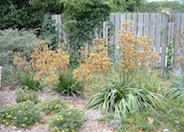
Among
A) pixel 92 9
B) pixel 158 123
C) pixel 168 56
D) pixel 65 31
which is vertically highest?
pixel 92 9

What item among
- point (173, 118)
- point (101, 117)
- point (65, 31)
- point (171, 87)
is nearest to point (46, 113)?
point (101, 117)

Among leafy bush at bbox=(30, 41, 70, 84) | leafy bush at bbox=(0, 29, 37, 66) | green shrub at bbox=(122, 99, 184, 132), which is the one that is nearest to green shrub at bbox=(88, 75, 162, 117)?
green shrub at bbox=(122, 99, 184, 132)

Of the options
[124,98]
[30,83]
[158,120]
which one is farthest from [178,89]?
[30,83]

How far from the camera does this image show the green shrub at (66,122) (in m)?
3.28

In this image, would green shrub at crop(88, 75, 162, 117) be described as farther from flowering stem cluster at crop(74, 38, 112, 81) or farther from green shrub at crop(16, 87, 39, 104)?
green shrub at crop(16, 87, 39, 104)

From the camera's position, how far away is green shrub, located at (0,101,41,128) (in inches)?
140

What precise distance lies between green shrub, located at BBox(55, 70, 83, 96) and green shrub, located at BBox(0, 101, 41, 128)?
1.07 m

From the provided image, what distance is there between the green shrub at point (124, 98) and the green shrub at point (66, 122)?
0.65 metres

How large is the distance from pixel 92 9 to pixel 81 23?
58 centimetres

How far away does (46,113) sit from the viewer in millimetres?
3934

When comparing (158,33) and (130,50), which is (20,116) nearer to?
(130,50)

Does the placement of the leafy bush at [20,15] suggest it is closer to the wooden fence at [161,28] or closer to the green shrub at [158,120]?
the wooden fence at [161,28]

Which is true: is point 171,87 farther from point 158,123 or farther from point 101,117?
point 101,117

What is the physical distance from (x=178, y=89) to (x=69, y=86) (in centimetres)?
204
